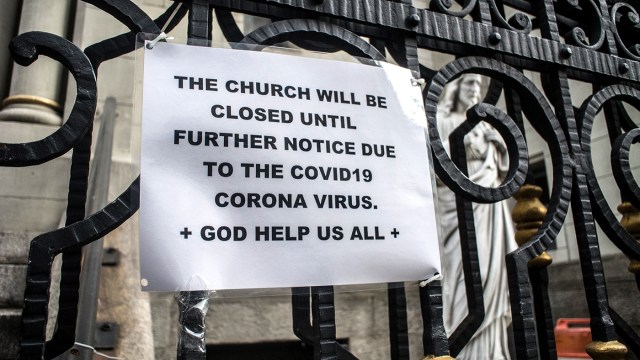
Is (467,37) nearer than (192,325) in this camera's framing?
No

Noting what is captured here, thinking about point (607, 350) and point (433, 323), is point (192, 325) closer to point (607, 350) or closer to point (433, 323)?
point (433, 323)

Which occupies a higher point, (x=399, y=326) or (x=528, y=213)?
(x=528, y=213)

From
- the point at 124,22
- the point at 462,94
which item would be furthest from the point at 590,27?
the point at 462,94

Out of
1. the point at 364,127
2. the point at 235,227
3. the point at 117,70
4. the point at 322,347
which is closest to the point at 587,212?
the point at 364,127

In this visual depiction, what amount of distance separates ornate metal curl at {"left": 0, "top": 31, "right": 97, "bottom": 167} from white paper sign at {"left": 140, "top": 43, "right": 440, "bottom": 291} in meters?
0.11

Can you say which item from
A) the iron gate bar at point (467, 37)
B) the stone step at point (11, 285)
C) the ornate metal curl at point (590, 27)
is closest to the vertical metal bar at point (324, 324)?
the iron gate bar at point (467, 37)

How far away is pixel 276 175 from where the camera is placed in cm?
109

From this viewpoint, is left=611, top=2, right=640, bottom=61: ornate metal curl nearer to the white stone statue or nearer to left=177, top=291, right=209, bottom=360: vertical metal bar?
left=177, top=291, right=209, bottom=360: vertical metal bar

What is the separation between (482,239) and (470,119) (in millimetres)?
3568

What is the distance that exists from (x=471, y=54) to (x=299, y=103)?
60cm

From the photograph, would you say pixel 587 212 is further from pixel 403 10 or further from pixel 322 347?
pixel 322 347

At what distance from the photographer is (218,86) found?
3.64ft

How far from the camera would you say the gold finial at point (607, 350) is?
1.34 m

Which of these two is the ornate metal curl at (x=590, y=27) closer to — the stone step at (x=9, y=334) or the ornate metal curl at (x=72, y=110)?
the ornate metal curl at (x=72, y=110)
